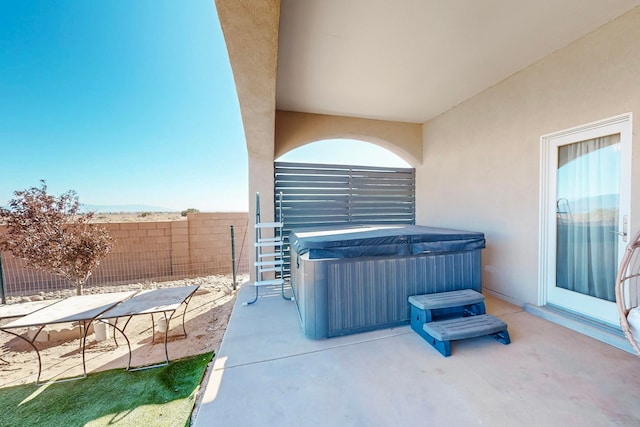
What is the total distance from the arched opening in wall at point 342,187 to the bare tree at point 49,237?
3.42m

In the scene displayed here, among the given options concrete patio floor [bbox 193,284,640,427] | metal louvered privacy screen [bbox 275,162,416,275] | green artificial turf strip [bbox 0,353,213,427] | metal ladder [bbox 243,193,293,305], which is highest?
metal louvered privacy screen [bbox 275,162,416,275]

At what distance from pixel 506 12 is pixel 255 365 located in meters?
3.96

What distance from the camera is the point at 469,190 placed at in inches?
148

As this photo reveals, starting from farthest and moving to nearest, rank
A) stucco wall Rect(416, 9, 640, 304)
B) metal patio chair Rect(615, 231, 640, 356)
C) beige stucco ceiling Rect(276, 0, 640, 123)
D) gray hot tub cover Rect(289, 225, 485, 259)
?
gray hot tub cover Rect(289, 225, 485, 259) → stucco wall Rect(416, 9, 640, 304) → beige stucco ceiling Rect(276, 0, 640, 123) → metal patio chair Rect(615, 231, 640, 356)

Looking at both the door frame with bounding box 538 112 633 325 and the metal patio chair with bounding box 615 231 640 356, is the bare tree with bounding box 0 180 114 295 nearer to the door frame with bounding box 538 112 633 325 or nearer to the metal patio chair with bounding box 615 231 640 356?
the metal patio chair with bounding box 615 231 640 356

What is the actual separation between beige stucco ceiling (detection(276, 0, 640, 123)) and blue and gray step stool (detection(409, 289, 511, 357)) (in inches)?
111

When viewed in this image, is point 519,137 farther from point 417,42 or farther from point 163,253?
point 163,253

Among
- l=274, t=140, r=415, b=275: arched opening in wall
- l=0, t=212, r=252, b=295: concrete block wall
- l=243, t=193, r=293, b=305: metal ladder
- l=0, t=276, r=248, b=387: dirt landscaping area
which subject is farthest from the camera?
l=0, t=212, r=252, b=295: concrete block wall

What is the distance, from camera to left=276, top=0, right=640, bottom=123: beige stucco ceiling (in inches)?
80.0

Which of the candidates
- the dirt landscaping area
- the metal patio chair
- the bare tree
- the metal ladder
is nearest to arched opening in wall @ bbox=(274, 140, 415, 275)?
the metal ladder

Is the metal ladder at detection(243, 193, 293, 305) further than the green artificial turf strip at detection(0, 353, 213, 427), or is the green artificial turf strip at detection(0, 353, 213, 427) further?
the metal ladder at detection(243, 193, 293, 305)

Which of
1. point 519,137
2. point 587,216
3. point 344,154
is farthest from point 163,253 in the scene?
point 587,216

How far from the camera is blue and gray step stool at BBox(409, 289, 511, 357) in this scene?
2.05 metres

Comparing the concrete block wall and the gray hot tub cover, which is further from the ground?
the gray hot tub cover
